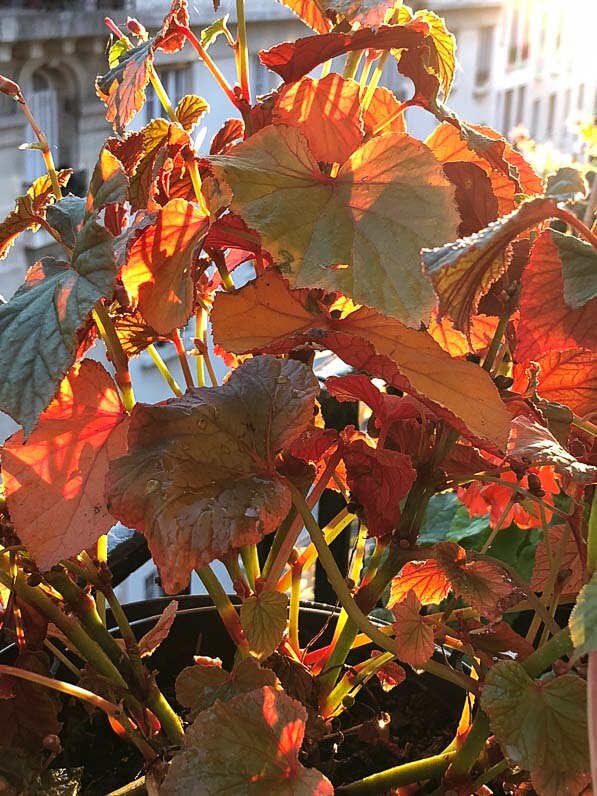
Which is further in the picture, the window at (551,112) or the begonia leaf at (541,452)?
the window at (551,112)

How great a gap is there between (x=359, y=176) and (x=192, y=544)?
142 millimetres

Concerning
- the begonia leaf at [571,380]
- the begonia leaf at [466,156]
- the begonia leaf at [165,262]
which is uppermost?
the begonia leaf at [466,156]

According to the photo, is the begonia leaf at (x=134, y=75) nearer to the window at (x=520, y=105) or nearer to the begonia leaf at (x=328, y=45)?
the begonia leaf at (x=328, y=45)

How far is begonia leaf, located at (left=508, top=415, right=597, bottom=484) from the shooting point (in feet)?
0.94

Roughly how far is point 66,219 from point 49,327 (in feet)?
0.27

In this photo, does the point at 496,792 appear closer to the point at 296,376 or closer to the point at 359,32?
the point at 296,376

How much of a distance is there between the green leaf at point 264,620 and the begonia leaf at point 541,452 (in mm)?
110

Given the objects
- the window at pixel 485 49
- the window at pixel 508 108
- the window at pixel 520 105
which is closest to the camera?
the window at pixel 485 49

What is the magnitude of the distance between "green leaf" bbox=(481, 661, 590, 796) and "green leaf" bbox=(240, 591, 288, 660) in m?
0.09

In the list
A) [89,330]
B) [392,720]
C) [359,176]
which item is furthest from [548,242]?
[392,720]

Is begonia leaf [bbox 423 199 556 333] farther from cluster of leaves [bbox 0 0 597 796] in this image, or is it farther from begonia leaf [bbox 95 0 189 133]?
begonia leaf [bbox 95 0 189 133]

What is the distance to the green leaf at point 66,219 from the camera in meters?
0.34

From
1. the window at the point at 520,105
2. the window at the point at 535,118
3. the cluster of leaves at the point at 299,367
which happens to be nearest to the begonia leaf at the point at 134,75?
the cluster of leaves at the point at 299,367

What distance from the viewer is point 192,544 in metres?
0.28
